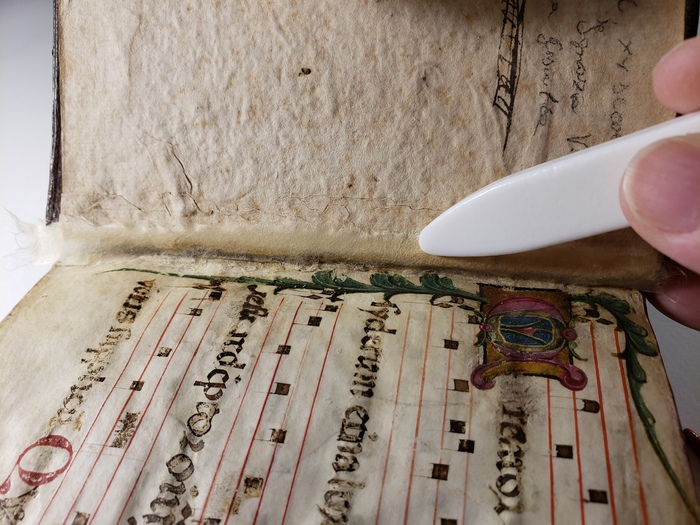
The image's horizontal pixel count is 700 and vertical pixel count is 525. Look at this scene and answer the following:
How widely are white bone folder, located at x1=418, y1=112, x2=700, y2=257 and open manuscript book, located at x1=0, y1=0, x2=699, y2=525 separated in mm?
42

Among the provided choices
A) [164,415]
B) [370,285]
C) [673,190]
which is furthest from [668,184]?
[164,415]

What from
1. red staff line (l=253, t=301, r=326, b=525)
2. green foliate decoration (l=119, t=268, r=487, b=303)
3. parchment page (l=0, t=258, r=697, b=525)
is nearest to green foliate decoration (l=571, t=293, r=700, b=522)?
parchment page (l=0, t=258, r=697, b=525)

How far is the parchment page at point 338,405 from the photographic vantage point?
1.45 feet

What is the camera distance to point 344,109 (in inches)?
23.0

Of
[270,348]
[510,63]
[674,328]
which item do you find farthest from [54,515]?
[674,328]

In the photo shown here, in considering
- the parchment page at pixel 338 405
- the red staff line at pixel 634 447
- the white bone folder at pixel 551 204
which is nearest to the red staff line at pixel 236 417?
the parchment page at pixel 338 405

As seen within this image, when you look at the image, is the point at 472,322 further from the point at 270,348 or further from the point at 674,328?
the point at 674,328

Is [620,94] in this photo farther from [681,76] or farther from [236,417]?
[236,417]

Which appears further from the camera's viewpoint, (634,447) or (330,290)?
(330,290)

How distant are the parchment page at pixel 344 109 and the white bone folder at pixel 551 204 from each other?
0.04 metres

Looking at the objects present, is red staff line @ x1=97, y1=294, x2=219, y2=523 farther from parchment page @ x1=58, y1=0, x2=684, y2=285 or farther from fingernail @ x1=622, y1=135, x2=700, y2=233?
fingernail @ x1=622, y1=135, x2=700, y2=233

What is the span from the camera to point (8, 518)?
0.45 metres

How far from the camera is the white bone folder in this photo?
1.52ft

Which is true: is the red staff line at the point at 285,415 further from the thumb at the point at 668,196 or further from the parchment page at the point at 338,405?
the thumb at the point at 668,196
